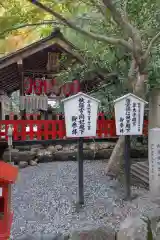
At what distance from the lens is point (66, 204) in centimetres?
631

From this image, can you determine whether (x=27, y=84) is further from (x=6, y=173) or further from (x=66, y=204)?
(x=6, y=173)

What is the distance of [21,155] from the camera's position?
9914 mm

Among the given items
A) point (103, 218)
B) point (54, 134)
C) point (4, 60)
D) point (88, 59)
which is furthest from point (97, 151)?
point (103, 218)

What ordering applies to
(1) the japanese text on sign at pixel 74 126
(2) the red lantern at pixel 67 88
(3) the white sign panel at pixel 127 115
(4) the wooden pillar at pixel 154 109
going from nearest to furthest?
1. (1) the japanese text on sign at pixel 74 126
2. (3) the white sign panel at pixel 127 115
3. (4) the wooden pillar at pixel 154 109
4. (2) the red lantern at pixel 67 88

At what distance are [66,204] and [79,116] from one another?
1.83 meters

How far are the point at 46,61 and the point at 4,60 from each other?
2.11m

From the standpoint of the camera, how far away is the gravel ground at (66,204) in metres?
5.54

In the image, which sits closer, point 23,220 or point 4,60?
point 23,220

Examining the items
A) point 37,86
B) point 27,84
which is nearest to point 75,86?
point 37,86

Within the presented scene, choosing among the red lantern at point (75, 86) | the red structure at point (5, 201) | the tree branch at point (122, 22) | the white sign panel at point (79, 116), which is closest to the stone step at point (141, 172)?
the white sign panel at point (79, 116)

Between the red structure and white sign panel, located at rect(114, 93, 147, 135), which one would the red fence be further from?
the red structure

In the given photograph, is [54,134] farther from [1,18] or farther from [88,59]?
[1,18]

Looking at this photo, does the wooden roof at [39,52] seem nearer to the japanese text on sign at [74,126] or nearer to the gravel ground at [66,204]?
the gravel ground at [66,204]

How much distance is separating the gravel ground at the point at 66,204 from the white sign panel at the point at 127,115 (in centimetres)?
146
